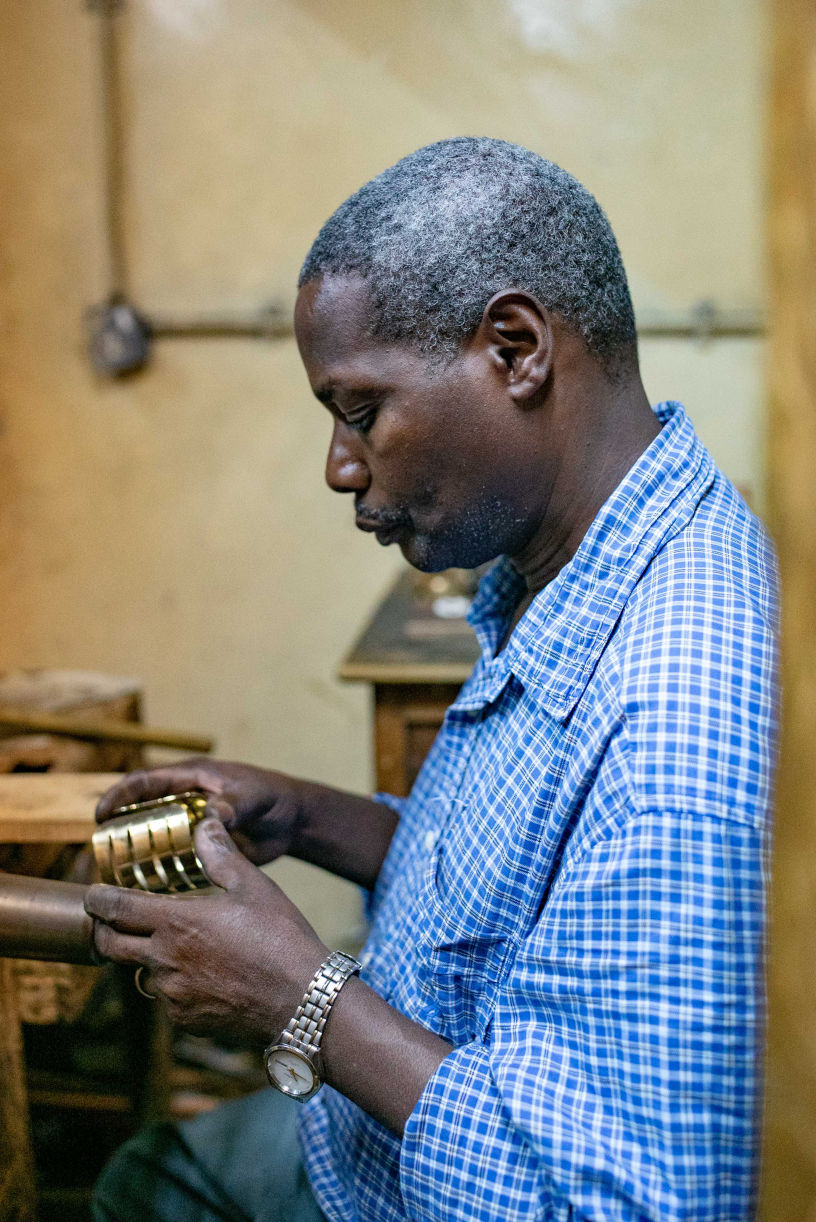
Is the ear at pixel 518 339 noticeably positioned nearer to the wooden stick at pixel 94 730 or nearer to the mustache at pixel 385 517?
the mustache at pixel 385 517

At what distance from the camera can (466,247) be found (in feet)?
3.54

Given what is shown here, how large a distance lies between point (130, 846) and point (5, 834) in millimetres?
225

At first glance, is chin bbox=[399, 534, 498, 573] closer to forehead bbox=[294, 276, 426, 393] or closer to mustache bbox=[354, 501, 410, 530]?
mustache bbox=[354, 501, 410, 530]

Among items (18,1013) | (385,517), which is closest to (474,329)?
(385,517)

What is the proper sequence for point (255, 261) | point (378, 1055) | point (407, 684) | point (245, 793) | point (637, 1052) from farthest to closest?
point (255, 261) < point (407, 684) < point (245, 793) < point (378, 1055) < point (637, 1052)

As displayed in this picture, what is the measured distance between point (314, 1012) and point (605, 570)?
1.79 ft

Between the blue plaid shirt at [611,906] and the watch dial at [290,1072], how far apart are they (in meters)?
0.12

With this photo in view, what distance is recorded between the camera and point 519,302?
1.08 meters

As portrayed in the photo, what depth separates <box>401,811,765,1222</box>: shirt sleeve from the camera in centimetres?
79

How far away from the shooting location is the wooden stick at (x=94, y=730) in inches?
72.2

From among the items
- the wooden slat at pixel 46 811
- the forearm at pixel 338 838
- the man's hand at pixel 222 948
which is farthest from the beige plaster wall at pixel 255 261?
the man's hand at pixel 222 948

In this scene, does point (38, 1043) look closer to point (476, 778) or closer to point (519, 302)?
point (476, 778)

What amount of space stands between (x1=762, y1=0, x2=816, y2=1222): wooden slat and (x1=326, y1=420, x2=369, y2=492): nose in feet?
2.49

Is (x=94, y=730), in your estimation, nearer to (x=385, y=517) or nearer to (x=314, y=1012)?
(x=385, y=517)
